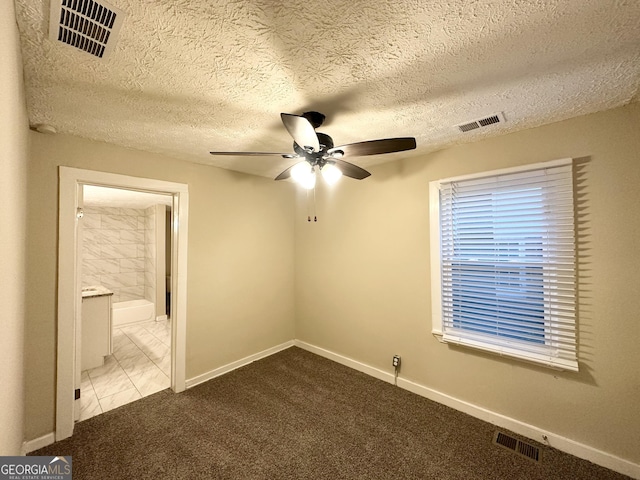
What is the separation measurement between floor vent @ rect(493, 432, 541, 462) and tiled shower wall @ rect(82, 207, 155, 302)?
6002mm

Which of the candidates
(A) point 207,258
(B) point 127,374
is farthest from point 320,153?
(B) point 127,374

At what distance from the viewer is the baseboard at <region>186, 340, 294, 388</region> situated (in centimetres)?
292

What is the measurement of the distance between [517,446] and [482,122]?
97.5 inches

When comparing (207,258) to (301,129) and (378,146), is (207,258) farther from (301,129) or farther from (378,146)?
(378,146)

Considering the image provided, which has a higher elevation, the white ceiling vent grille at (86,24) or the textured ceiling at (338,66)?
the textured ceiling at (338,66)

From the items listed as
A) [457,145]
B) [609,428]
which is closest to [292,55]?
[457,145]

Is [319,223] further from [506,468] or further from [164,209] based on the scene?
[164,209]

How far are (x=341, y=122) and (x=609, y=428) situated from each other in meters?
2.86

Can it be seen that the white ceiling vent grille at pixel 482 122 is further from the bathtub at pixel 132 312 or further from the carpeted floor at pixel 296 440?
the bathtub at pixel 132 312

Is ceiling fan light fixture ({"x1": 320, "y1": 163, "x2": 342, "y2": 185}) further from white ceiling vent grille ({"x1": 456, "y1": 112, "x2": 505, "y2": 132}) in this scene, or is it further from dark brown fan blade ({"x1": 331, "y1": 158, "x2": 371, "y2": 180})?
white ceiling vent grille ({"x1": 456, "y1": 112, "x2": 505, "y2": 132})

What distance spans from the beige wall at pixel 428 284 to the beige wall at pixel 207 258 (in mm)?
574

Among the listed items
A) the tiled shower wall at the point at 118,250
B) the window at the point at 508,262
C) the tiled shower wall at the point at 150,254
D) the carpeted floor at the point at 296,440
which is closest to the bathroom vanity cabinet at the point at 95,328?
the carpeted floor at the point at 296,440

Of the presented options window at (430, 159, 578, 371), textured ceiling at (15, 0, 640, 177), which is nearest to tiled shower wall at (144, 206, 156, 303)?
textured ceiling at (15, 0, 640, 177)

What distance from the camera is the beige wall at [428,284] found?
180cm
